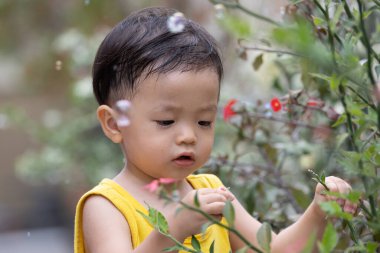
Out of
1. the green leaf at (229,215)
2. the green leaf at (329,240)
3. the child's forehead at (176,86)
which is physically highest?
the child's forehead at (176,86)

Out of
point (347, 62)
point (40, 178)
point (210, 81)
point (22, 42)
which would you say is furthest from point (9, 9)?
point (347, 62)

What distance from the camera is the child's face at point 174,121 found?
6.07 ft

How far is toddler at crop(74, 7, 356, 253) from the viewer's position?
185cm

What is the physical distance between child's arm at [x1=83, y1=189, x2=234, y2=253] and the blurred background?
1.55m

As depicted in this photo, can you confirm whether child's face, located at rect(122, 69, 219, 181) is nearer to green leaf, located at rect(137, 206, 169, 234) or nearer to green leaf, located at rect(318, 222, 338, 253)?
green leaf, located at rect(137, 206, 169, 234)

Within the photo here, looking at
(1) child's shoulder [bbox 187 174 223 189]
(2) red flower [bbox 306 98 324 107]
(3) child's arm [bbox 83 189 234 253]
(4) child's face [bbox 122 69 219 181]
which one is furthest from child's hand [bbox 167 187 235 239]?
(2) red flower [bbox 306 98 324 107]

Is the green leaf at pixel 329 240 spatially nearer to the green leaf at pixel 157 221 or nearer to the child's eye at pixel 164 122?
the green leaf at pixel 157 221

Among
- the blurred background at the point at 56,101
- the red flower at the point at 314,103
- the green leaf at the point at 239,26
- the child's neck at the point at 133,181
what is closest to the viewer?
the green leaf at the point at 239,26

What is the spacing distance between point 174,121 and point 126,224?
9.3 inches

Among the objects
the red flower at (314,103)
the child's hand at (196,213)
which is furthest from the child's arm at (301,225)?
the red flower at (314,103)

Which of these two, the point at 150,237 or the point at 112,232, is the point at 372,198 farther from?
the point at 112,232

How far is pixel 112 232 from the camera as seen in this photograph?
1.83 m

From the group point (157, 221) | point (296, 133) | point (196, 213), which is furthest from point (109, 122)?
point (296, 133)

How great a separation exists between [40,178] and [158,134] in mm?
4435
